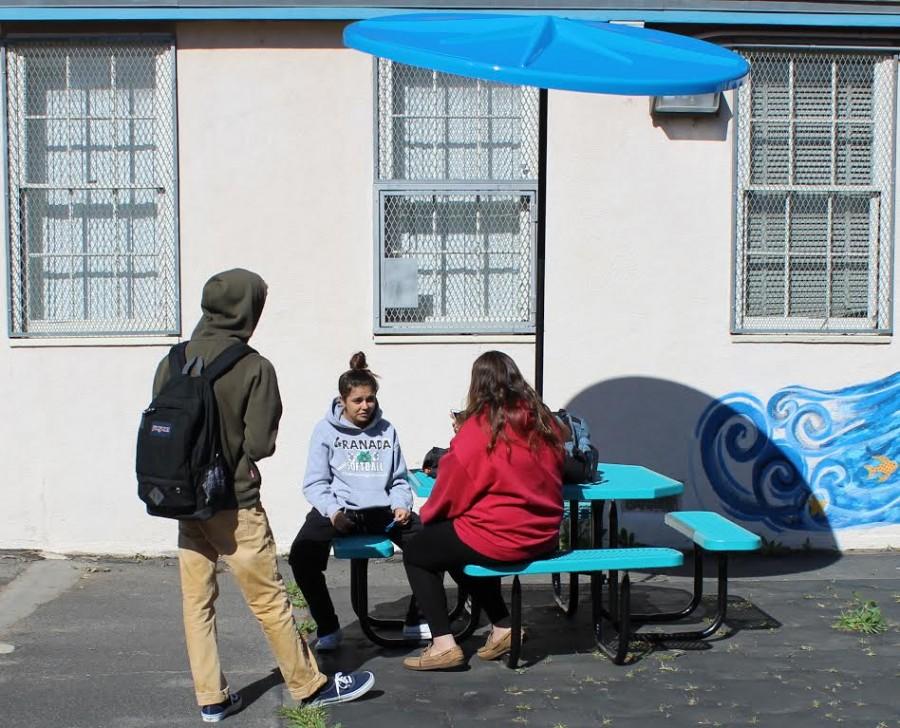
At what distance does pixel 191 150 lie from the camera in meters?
7.25

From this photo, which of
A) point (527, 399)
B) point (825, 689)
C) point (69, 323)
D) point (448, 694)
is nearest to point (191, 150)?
point (69, 323)

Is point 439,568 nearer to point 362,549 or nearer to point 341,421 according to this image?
point 362,549

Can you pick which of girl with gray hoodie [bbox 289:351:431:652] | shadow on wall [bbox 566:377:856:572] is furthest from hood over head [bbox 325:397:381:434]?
shadow on wall [bbox 566:377:856:572]

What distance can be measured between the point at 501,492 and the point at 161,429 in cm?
149

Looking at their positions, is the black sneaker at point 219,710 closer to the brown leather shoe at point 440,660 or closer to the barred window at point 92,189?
the brown leather shoe at point 440,660

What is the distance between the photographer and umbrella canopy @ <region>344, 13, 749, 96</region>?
4898 millimetres

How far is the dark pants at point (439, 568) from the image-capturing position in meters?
5.20

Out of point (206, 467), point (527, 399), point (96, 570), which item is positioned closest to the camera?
point (206, 467)

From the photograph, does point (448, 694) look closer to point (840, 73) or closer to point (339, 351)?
point (339, 351)

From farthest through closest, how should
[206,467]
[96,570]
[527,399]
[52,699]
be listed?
[96,570] → [527,399] → [52,699] → [206,467]

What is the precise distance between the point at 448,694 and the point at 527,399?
1270mm

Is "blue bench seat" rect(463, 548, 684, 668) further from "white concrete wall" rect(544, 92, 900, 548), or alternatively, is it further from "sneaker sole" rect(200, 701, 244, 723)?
"white concrete wall" rect(544, 92, 900, 548)

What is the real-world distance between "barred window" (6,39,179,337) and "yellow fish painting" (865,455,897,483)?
4393 mm

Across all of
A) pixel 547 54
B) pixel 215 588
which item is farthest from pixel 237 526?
pixel 547 54
